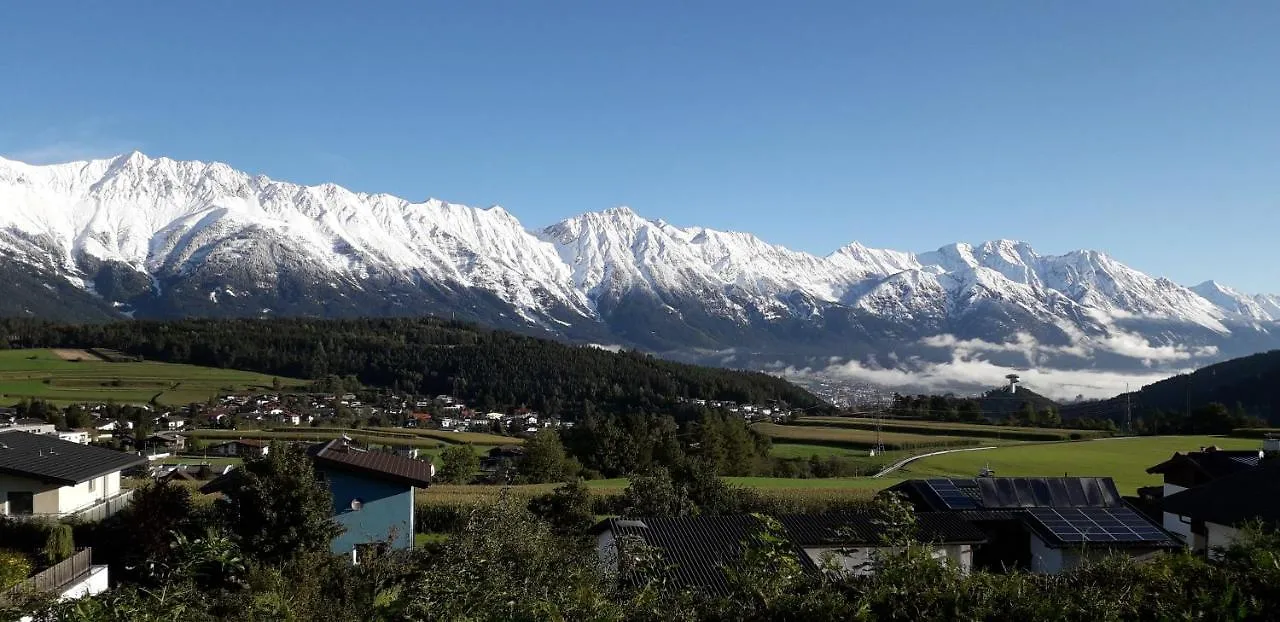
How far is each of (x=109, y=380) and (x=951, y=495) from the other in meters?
105

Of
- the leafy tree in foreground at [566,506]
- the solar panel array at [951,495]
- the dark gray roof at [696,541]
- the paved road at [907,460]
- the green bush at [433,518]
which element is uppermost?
the dark gray roof at [696,541]

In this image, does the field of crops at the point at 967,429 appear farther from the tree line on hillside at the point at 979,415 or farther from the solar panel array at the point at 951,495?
the solar panel array at the point at 951,495

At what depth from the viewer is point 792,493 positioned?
39375 mm

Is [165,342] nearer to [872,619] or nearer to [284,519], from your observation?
[284,519]

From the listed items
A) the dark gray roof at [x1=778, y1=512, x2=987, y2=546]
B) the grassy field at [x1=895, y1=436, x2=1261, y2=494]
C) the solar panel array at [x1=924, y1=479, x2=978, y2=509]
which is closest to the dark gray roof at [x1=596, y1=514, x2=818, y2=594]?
the dark gray roof at [x1=778, y1=512, x2=987, y2=546]

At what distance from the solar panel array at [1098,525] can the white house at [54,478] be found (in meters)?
29.1

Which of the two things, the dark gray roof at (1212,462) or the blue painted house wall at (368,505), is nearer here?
the blue painted house wall at (368,505)

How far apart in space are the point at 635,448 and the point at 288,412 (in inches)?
2189

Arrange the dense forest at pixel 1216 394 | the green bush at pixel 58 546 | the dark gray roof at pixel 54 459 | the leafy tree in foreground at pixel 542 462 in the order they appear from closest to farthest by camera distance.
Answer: the green bush at pixel 58 546 → the dark gray roof at pixel 54 459 → the leafy tree in foreground at pixel 542 462 → the dense forest at pixel 1216 394

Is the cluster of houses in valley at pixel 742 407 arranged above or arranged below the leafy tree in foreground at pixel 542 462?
below

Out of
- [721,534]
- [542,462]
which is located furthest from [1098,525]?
[542,462]

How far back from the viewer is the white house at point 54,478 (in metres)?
26.2

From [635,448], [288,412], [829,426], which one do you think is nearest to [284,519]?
[635,448]

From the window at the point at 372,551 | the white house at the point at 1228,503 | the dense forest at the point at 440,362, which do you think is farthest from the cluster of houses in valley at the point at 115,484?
the dense forest at the point at 440,362
